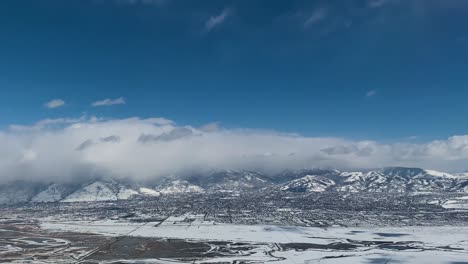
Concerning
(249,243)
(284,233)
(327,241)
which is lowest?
(327,241)

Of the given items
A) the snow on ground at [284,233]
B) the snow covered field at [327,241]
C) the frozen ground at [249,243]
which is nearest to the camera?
the snow covered field at [327,241]

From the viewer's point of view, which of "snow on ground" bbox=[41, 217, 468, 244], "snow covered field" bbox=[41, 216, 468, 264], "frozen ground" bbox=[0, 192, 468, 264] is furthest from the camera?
"snow on ground" bbox=[41, 217, 468, 244]

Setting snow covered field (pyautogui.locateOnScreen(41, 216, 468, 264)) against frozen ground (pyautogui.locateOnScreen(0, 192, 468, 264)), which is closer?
snow covered field (pyautogui.locateOnScreen(41, 216, 468, 264))

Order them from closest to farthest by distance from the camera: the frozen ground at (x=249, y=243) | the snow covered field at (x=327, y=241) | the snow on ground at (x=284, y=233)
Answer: the snow covered field at (x=327, y=241) → the frozen ground at (x=249, y=243) → the snow on ground at (x=284, y=233)

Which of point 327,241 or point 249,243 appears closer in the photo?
point 249,243

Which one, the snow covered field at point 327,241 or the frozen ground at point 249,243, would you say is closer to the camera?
the snow covered field at point 327,241

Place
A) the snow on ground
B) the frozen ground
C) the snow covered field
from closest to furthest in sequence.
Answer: the snow covered field, the frozen ground, the snow on ground

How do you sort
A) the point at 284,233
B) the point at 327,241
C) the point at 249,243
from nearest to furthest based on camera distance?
the point at 249,243
the point at 327,241
the point at 284,233

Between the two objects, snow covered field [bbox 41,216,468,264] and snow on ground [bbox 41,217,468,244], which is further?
snow on ground [bbox 41,217,468,244]

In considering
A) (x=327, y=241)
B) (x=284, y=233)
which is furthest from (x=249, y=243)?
(x=284, y=233)

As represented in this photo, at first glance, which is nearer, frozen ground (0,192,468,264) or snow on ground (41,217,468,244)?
frozen ground (0,192,468,264)

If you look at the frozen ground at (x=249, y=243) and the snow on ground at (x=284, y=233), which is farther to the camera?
the snow on ground at (x=284, y=233)

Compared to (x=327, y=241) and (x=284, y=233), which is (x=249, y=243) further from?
(x=284, y=233)
